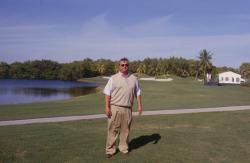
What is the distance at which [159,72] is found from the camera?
139250mm

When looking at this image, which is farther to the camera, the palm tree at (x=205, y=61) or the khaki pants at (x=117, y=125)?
the palm tree at (x=205, y=61)

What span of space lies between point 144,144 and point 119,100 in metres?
1.86

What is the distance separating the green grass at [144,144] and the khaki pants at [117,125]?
0.83ft

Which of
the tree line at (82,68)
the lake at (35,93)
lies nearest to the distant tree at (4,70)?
the tree line at (82,68)

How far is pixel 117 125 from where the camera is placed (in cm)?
785

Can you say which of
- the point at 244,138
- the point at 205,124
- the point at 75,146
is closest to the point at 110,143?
the point at 75,146

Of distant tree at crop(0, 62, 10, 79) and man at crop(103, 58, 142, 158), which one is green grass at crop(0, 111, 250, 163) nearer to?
man at crop(103, 58, 142, 158)

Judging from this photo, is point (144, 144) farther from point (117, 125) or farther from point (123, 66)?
point (123, 66)

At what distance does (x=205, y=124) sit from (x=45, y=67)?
140105mm

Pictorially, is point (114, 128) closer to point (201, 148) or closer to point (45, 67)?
point (201, 148)

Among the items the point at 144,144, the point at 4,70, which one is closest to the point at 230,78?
the point at 144,144

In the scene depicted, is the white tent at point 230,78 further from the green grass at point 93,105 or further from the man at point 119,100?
the man at point 119,100

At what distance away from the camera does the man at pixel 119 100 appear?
7.67 m

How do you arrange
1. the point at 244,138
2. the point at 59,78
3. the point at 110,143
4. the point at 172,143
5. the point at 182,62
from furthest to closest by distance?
the point at 59,78 → the point at 182,62 → the point at 244,138 → the point at 172,143 → the point at 110,143
